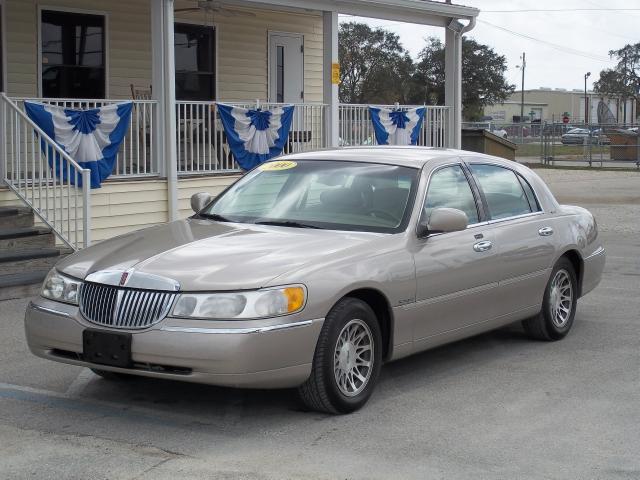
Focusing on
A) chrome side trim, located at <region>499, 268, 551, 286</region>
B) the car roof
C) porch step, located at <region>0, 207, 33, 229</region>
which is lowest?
chrome side trim, located at <region>499, 268, 551, 286</region>

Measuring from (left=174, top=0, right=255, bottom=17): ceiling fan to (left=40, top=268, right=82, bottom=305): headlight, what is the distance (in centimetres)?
961

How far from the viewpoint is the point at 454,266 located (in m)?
6.71

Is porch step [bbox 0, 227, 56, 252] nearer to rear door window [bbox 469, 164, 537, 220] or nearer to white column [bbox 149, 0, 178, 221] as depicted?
white column [bbox 149, 0, 178, 221]

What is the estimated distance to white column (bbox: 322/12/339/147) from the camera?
50.2 ft

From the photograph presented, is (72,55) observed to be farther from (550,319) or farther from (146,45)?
(550,319)

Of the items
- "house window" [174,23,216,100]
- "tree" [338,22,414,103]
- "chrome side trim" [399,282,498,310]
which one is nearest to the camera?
"chrome side trim" [399,282,498,310]

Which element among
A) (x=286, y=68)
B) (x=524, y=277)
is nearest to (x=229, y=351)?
(x=524, y=277)

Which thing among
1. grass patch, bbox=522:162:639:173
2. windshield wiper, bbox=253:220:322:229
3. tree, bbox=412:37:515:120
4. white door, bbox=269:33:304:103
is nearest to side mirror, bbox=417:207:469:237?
windshield wiper, bbox=253:220:322:229

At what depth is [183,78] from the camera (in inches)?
655

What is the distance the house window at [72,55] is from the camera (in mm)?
14602

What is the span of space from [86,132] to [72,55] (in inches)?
139

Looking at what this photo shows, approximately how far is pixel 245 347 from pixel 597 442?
6.56ft

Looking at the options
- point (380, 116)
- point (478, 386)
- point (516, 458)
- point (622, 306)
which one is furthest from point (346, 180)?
point (380, 116)

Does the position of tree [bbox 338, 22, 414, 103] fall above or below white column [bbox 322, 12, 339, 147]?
above
